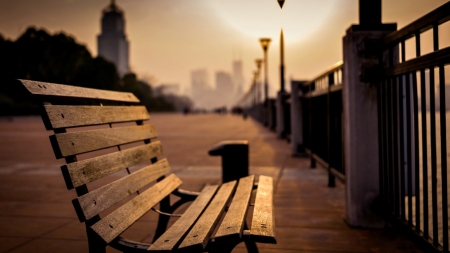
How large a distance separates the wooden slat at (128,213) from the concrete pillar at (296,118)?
6.30 metres

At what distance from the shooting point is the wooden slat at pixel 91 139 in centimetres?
192

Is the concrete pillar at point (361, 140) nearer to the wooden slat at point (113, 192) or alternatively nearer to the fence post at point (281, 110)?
the wooden slat at point (113, 192)

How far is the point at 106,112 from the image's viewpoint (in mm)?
Result: 2578

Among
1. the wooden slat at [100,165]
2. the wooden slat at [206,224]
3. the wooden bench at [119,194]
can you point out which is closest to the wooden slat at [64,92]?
the wooden bench at [119,194]

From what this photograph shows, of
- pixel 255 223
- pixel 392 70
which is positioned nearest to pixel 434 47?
pixel 392 70

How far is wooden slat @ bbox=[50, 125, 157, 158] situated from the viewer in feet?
6.29

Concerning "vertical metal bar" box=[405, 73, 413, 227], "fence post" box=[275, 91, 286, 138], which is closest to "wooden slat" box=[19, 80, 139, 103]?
"vertical metal bar" box=[405, 73, 413, 227]

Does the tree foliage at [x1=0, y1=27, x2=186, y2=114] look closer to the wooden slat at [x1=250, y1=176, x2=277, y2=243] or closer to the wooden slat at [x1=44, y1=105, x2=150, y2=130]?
the wooden slat at [x1=44, y1=105, x2=150, y2=130]

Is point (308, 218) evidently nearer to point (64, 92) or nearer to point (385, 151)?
point (385, 151)

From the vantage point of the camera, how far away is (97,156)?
2.29 meters

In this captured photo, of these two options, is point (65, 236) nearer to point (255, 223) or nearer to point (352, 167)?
point (255, 223)

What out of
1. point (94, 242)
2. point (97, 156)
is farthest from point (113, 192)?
point (94, 242)

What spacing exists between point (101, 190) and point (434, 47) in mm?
1770

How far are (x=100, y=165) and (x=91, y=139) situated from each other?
0.45ft
